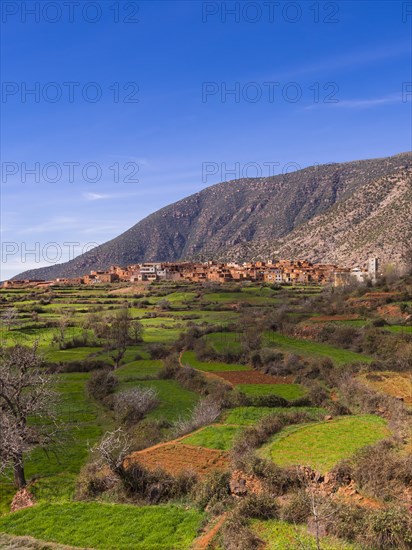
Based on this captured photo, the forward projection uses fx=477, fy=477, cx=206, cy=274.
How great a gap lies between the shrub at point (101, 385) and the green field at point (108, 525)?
→ 18078mm

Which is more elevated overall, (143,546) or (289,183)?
(289,183)

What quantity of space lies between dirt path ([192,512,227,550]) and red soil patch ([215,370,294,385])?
73.4 ft

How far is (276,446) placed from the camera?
19.8 m

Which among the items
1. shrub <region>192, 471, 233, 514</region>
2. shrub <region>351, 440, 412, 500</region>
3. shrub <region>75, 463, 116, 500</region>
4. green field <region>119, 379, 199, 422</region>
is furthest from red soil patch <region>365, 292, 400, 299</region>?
shrub <region>75, 463, 116, 500</region>

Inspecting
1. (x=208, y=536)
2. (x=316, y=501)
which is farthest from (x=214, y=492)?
(x=316, y=501)

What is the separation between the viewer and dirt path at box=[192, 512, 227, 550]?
12477 mm

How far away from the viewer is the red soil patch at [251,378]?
37.0 metres

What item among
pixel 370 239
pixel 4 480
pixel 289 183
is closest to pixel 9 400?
pixel 4 480

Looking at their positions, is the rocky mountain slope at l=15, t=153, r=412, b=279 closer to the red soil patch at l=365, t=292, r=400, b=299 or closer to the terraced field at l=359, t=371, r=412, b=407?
the red soil patch at l=365, t=292, r=400, b=299

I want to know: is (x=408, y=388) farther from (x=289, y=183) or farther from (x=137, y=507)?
(x=289, y=183)

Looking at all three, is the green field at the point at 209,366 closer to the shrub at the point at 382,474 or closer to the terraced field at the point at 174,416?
the terraced field at the point at 174,416

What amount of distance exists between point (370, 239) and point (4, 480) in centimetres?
10178

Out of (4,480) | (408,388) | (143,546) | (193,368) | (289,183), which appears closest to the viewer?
(143,546)

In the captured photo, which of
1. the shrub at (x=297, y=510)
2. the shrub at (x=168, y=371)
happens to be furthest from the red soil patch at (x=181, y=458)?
the shrub at (x=168, y=371)
